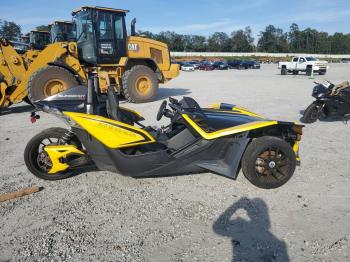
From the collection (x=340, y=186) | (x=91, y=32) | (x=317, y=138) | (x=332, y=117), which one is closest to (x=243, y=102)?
(x=332, y=117)

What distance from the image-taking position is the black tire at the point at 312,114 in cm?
747

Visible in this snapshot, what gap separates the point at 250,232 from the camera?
10.1 ft

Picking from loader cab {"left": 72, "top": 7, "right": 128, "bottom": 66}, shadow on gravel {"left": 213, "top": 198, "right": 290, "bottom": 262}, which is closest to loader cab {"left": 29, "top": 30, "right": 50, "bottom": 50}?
loader cab {"left": 72, "top": 7, "right": 128, "bottom": 66}

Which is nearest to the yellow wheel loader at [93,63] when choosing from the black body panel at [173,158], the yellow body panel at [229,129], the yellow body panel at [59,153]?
the yellow body panel at [59,153]

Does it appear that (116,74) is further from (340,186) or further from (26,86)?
(340,186)

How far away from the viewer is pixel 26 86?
30.3ft

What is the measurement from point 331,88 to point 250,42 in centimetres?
12672

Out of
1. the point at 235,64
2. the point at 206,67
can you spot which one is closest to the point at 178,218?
the point at 206,67

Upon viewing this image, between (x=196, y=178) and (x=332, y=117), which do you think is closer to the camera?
(x=196, y=178)

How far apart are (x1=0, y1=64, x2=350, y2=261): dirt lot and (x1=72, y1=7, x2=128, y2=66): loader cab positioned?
635cm

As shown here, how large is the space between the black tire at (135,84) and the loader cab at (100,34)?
73 cm

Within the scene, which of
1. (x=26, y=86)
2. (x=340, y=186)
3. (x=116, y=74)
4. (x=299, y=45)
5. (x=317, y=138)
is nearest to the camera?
(x=340, y=186)

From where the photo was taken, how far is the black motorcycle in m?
7.40

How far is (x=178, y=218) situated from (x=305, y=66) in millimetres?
28687
